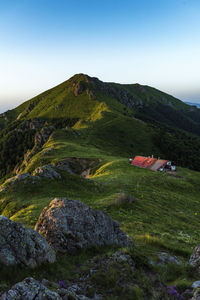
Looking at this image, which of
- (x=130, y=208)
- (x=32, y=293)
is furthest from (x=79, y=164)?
(x=32, y=293)

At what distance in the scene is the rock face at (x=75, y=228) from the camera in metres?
12.3

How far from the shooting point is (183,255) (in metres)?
15.7

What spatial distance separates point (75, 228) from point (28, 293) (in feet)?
20.4

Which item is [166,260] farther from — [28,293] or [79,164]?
[79,164]

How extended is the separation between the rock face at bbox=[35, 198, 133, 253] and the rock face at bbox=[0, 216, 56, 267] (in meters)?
1.85

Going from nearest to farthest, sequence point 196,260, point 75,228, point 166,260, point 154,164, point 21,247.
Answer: point 21,247, point 196,260, point 166,260, point 75,228, point 154,164

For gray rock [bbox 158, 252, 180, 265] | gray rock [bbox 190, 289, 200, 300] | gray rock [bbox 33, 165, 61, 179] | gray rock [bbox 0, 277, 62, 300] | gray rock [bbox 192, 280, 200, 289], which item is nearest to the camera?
gray rock [bbox 0, 277, 62, 300]

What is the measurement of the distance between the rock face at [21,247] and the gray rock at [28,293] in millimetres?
2270

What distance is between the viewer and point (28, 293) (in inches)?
272

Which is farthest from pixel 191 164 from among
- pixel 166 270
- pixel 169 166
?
pixel 166 270

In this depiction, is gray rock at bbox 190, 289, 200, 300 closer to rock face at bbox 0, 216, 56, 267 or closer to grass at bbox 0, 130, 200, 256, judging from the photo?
rock face at bbox 0, 216, 56, 267

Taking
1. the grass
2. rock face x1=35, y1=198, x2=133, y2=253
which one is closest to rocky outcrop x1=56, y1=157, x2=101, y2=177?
the grass

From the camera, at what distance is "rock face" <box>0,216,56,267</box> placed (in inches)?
364

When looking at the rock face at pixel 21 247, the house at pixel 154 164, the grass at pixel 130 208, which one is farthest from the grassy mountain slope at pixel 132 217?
the house at pixel 154 164
